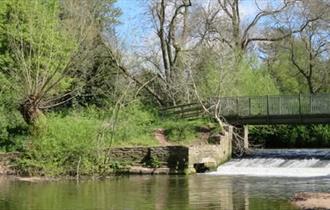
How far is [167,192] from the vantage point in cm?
2762

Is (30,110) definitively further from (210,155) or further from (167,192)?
(167,192)

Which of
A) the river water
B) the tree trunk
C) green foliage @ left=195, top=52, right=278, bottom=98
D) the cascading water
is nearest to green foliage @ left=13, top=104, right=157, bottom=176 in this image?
the tree trunk

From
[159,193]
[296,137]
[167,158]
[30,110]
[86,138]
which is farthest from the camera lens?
[296,137]

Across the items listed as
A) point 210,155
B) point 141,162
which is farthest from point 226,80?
point 141,162

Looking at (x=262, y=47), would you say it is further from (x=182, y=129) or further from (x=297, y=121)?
(x=182, y=129)

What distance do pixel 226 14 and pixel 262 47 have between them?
14.4 meters

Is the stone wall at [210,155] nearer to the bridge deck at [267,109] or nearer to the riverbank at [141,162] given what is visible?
the riverbank at [141,162]

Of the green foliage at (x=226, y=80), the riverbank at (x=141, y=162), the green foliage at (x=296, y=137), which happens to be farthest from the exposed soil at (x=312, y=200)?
the green foliage at (x=296, y=137)

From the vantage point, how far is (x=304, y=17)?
59.9m

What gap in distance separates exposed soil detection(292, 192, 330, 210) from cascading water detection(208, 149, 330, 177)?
10844 mm

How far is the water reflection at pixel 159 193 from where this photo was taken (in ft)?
76.1

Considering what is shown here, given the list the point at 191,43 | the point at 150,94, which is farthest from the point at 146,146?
the point at 191,43

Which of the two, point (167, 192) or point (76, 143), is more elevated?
point (76, 143)

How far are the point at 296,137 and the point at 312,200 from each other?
3359 centimetres
